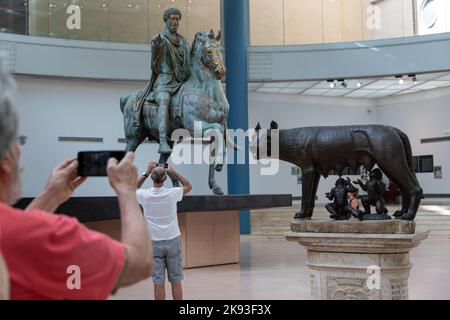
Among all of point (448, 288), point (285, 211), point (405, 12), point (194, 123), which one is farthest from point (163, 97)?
point (405, 12)

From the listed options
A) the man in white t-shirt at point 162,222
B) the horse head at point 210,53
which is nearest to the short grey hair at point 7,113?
the man in white t-shirt at point 162,222

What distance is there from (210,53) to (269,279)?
376 centimetres

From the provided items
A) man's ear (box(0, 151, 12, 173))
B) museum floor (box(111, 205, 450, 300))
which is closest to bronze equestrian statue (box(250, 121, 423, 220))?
museum floor (box(111, 205, 450, 300))

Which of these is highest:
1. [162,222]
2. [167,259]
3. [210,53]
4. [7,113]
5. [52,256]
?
[210,53]

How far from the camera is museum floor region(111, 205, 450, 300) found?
6.48 meters

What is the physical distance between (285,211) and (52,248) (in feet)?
55.2

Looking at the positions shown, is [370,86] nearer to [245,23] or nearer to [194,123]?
[245,23]

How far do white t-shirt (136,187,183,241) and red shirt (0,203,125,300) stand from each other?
3.45 meters

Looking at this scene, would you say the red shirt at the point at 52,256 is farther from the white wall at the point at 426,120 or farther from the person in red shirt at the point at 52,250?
the white wall at the point at 426,120

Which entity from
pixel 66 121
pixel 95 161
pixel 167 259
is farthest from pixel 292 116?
pixel 95 161

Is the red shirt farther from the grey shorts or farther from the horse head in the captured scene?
the horse head

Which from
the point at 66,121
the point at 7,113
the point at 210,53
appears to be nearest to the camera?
the point at 7,113

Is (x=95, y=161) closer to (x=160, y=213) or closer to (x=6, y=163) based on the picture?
(x=6, y=163)

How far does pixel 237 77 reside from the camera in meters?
16.0
